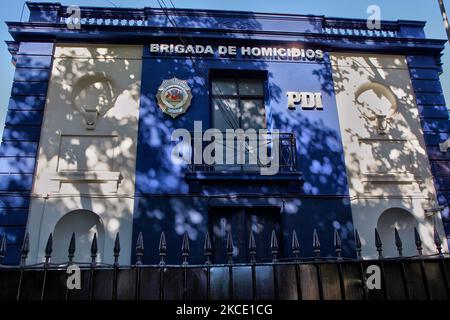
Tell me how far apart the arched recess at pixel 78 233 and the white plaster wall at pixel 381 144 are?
6.46 m

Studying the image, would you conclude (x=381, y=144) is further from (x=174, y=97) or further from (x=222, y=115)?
(x=174, y=97)

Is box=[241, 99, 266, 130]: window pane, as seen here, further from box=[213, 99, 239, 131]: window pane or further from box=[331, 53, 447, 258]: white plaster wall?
box=[331, 53, 447, 258]: white plaster wall

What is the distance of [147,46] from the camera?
37.8 ft

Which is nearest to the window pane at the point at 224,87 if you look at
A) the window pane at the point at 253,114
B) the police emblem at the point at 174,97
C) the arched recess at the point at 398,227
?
the window pane at the point at 253,114

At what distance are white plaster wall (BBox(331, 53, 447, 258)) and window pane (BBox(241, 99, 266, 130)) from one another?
2.20 m

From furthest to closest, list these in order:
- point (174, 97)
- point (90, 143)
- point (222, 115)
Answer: point (222, 115)
point (174, 97)
point (90, 143)

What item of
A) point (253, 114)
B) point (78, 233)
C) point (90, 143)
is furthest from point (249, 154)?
point (78, 233)

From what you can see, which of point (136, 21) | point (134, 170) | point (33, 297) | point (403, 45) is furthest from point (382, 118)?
point (33, 297)

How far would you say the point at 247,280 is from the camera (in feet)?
15.8

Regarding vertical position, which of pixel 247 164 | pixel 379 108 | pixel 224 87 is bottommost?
pixel 247 164

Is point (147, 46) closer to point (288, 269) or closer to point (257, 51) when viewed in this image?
point (257, 51)

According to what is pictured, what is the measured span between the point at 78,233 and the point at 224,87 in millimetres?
5628

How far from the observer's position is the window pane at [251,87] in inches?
461

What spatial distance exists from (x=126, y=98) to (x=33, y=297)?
7.20 metres
